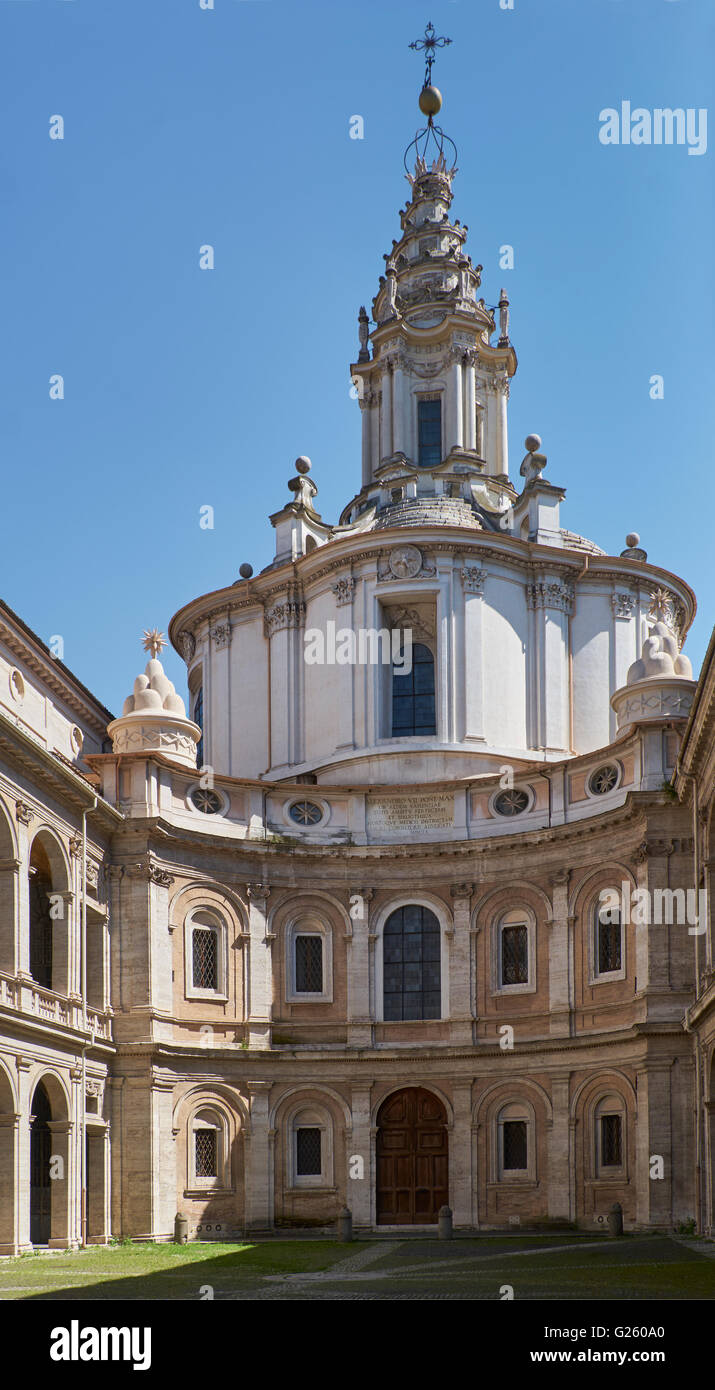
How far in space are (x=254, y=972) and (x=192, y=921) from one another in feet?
8.81

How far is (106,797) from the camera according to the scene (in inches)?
1794

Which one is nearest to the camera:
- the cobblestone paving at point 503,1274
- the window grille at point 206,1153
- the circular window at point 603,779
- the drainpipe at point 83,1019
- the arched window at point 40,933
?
the cobblestone paving at point 503,1274

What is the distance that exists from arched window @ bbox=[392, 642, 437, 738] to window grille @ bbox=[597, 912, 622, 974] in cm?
1013

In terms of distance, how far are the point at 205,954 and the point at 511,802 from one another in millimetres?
10403

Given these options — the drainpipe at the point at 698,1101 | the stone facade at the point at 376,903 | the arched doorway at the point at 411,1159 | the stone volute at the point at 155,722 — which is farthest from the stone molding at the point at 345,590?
the arched doorway at the point at 411,1159

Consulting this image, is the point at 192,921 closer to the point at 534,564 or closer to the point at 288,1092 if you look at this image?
the point at 288,1092

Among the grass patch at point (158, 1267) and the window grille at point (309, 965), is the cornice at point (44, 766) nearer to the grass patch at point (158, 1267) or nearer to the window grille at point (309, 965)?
the window grille at point (309, 965)

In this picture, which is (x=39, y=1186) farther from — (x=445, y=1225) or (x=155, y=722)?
(x=155, y=722)

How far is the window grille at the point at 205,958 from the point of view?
1849 inches

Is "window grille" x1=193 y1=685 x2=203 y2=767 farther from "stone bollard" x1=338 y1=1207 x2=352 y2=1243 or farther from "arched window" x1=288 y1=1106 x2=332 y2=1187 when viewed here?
"stone bollard" x1=338 y1=1207 x2=352 y2=1243

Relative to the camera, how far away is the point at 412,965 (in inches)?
1932

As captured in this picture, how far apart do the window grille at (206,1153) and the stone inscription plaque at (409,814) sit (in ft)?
34.5

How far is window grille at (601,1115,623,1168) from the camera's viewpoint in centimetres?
4416

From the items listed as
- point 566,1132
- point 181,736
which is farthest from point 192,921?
point 566,1132
